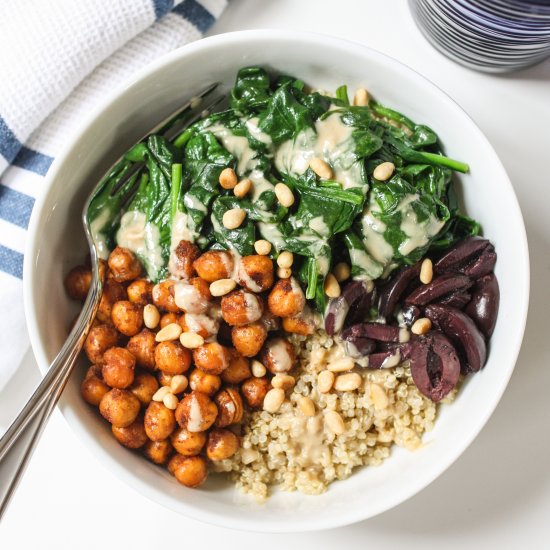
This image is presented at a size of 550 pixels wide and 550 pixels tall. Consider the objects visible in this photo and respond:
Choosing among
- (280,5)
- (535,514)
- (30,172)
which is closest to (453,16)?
(280,5)

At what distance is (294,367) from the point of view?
7.20ft

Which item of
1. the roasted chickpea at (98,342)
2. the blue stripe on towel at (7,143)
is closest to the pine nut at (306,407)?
the roasted chickpea at (98,342)

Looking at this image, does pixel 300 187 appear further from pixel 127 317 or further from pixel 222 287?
pixel 127 317

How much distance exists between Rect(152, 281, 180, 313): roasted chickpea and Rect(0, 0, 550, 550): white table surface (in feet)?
2.18

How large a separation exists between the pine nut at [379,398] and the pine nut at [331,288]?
0.33 meters

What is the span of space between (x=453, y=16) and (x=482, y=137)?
16.9 inches

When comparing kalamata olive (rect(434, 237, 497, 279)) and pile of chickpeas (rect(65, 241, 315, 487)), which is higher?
kalamata olive (rect(434, 237, 497, 279))

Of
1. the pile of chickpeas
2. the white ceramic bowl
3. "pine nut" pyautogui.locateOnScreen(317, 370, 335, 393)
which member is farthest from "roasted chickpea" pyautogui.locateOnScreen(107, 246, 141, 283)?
"pine nut" pyautogui.locateOnScreen(317, 370, 335, 393)

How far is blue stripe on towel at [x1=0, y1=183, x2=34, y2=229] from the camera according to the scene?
2377 mm

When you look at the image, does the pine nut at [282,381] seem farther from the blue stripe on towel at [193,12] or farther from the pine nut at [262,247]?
the blue stripe on towel at [193,12]

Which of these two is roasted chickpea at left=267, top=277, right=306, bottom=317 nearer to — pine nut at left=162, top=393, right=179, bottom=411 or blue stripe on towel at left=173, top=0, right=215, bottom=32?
pine nut at left=162, top=393, right=179, bottom=411

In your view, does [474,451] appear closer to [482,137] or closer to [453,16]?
[482,137]

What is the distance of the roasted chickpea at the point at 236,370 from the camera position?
6.93 feet

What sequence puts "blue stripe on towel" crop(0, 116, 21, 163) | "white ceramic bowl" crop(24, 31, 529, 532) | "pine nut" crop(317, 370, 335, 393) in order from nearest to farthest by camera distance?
"white ceramic bowl" crop(24, 31, 529, 532) → "pine nut" crop(317, 370, 335, 393) → "blue stripe on towel" crop(0, 116, 21, 163)
